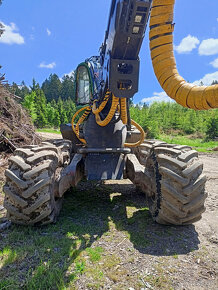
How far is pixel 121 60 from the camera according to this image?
256 cm

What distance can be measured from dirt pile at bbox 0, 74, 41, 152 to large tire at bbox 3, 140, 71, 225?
3.55 m

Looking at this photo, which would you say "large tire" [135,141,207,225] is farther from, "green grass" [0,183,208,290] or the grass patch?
the grass patch

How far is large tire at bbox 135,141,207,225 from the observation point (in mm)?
2830

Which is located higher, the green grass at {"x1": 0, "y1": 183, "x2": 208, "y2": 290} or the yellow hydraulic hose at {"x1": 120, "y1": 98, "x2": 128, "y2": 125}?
the yellow hydraulic hose at {"x1": 120, "y1": 98, "x2": 128, "y2": 125}

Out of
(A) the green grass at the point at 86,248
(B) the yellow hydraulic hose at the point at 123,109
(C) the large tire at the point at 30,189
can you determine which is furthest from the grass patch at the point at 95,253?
(B) the yellow hydraulic hose at the point at 123,109

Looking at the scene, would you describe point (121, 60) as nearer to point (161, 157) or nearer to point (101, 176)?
point (161, 157)

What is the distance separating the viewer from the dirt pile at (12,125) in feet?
20.8

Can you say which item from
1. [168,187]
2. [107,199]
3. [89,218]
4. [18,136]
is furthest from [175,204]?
[18,136]

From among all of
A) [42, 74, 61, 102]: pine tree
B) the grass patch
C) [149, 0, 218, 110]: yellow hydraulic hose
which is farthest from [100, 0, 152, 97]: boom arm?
[42, 74, 61, 102]: pine tree

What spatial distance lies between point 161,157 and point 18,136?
16.6ft

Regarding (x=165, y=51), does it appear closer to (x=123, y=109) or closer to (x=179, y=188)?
(x=123, y=109)

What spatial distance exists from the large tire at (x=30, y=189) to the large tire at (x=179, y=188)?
1.52 meters

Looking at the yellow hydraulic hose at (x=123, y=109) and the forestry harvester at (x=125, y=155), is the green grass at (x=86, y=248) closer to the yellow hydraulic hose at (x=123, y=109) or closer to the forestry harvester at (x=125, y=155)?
the forestry harvester at (x=125, y=155)

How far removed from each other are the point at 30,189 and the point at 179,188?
191cm
